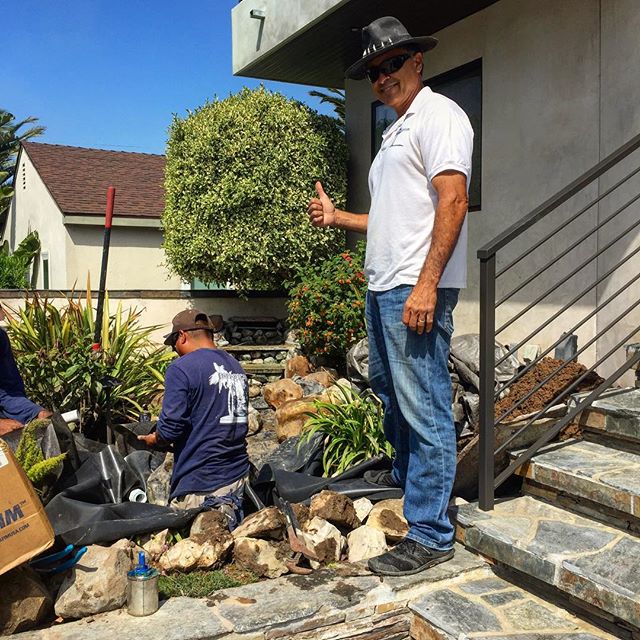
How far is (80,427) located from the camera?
5254 mm

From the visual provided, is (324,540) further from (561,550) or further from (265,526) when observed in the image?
(561,550)

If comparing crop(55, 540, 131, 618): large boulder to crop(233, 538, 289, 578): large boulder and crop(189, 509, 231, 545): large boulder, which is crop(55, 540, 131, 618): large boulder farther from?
crop(233, 538, 289, 578): large boulder

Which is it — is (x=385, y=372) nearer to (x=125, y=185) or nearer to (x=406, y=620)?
(x=406, y=620)

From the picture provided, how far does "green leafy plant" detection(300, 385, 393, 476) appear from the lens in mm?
4375

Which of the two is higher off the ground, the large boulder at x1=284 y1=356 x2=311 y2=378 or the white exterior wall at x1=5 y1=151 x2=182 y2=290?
the white exterior wall at x1=5 y1=151 x2=182 y2=290

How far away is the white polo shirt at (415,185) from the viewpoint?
9.26 ft

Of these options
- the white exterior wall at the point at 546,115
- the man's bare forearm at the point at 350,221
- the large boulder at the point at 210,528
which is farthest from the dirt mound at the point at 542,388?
the large boulder at the point at 210,528

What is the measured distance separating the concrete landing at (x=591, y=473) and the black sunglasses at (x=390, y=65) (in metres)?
2.00

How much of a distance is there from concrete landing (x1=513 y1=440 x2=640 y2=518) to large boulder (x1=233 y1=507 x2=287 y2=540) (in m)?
1.27

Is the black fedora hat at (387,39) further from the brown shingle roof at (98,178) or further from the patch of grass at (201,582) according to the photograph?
the brown shingle roof at (98,178)

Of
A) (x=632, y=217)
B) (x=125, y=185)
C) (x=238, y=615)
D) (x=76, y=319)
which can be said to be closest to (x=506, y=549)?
(x=238, y=615)

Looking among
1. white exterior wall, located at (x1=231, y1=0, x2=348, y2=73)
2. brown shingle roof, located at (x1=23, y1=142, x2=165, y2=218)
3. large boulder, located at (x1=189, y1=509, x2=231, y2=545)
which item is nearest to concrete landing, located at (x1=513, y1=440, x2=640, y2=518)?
large boulder, located at (x1=189, y1=509, x2=231, y2=545)

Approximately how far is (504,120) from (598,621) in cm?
468

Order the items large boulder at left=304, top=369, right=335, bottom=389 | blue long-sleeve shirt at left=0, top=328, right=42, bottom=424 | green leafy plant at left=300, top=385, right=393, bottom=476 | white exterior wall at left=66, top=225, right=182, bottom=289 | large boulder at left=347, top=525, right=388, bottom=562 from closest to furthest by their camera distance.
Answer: large boulder at left=347, top=525, right=388, bottom=562 → blue long-sleeve shirt at left=0, top=328, right=42, bottom=424 → green leafy plant at left=300, top=385, right=393, bottom=476 → large boulder at left=304, top=369, right=335, bottom=389 → white exterior wall at left=66, top=225, right=182, bottom=289
